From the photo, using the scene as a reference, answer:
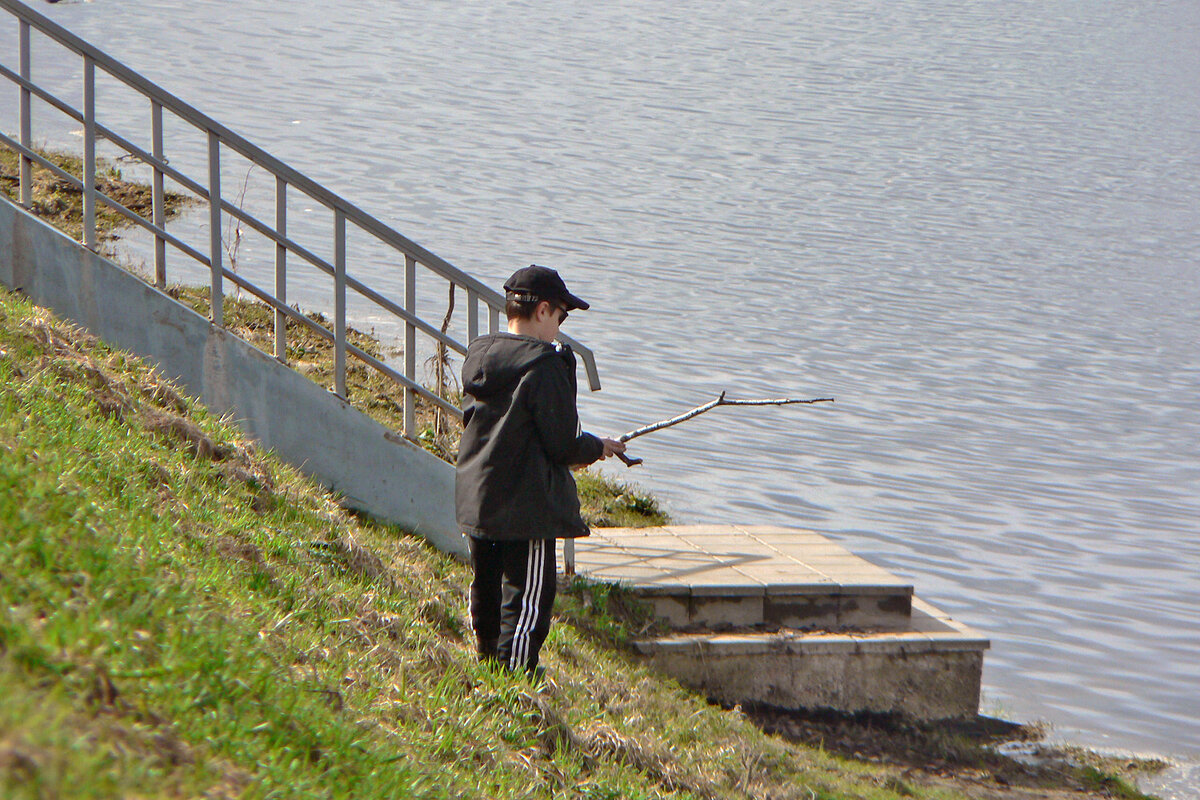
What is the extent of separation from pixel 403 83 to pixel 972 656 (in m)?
25.0

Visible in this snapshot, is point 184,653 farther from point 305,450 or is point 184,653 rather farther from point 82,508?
point 305,450

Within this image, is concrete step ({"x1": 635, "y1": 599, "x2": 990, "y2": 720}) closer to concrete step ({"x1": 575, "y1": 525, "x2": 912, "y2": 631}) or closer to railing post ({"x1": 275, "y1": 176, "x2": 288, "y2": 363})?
concrete step ({"x1": 575, "y1": 525, "x2": 912, "y2": 631})

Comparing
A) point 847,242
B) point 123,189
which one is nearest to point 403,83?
point 847,242

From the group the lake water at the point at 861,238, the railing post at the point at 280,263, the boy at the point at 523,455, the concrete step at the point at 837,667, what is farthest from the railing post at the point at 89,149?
the lake water at the point at 861,238

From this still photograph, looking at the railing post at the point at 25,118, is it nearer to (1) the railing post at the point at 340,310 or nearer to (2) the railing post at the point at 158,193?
(2) the railing post at the point at 158,193

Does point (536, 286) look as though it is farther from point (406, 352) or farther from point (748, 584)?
point (748, 584)

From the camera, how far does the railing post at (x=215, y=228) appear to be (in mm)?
6484

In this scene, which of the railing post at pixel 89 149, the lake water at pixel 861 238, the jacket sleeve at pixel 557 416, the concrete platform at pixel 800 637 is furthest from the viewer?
the lake water at pixel 861 238

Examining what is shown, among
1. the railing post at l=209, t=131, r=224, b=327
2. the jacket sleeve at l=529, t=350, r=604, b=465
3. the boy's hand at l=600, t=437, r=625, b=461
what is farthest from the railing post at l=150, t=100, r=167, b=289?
the boy's hand at l=600, t=437, r=625, b=461

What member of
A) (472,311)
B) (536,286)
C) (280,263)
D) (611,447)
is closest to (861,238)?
(472,311)

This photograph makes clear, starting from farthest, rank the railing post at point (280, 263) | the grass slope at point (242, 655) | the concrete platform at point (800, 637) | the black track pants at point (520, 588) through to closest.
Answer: the concrete platform at point (800, 637), the railing post at point (280, 263), the black track pants at point (520, 588), the grass slope at point (242, 655)

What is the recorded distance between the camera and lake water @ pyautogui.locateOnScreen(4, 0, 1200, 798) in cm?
1033

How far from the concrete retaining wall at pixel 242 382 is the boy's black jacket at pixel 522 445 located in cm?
183

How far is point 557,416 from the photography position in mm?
4793
